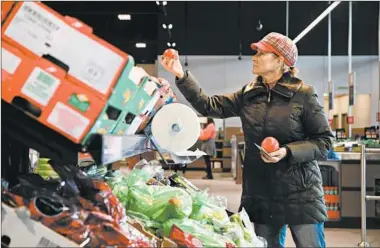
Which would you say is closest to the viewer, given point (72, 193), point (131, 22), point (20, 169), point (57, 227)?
point (57, 227)

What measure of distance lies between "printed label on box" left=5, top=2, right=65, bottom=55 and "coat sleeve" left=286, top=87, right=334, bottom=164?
1.53 meters

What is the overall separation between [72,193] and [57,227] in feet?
0.44

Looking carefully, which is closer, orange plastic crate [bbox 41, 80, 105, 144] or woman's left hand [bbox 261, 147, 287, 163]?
orange plastic crate [bbox 41, 80, 105, 144]

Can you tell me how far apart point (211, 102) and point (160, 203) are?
110 cm

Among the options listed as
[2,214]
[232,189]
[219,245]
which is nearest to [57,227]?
[2,214]

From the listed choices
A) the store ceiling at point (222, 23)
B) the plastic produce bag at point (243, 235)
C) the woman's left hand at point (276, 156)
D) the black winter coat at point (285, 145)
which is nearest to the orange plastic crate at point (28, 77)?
the plastic produce bag at point (243, 235)

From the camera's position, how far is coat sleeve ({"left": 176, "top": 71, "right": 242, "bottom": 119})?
7.77 ft

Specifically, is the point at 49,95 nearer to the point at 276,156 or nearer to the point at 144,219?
the point at 144,219

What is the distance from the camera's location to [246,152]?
8.26 ft

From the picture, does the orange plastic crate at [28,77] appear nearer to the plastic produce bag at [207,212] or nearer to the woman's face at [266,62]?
the plastic produce bag at [207,212]

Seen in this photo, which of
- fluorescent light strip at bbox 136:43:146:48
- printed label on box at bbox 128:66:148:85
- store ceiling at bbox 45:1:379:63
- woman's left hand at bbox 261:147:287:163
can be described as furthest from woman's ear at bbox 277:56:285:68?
fluorescent light strip at bbox 136:43:146:48

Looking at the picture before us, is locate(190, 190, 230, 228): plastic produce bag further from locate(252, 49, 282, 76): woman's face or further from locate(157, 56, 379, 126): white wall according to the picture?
locate(157, 56, 379, 126): white wall

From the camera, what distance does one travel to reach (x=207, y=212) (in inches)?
67.6

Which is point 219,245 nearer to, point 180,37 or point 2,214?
point 2,214
